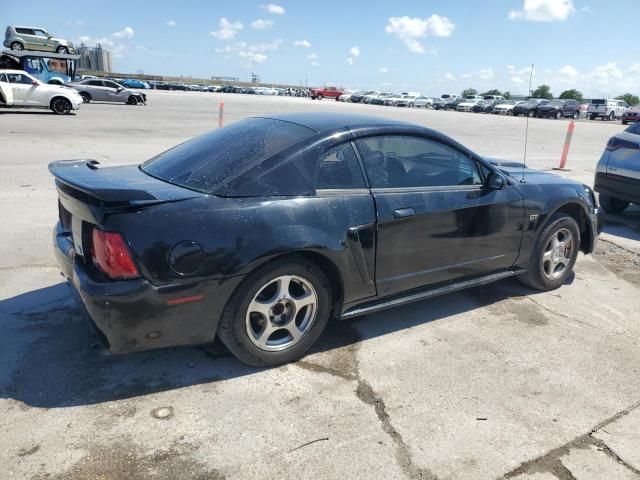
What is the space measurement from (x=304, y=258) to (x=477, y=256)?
160 centimetres

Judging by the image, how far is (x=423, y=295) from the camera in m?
3.83

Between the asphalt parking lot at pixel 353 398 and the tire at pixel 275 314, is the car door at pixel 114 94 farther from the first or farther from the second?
the tire at pixel 275 314

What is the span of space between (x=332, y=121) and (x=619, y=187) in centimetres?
541

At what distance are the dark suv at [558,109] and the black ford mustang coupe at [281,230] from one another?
48.7 metres

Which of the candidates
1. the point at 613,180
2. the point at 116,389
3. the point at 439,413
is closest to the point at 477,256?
the point at 439,413

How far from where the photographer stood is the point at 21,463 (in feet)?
7.77

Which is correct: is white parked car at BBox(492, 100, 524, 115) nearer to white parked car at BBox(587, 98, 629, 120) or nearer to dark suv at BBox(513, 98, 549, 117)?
dark suv at BBox(513, 98, 549, 117)

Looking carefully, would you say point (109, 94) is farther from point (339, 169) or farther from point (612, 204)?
point (339, 169)

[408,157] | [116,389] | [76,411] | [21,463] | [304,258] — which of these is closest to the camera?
Result: [21,463]

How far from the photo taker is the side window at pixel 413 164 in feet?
11.8

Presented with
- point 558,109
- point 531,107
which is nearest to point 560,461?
point 558,109

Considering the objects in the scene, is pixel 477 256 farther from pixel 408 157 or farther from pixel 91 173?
pixel 91 173

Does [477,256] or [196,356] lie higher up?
[477,256]

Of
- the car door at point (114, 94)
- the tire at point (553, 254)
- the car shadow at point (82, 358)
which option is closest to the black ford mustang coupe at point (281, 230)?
the tire at point (553, 254)
